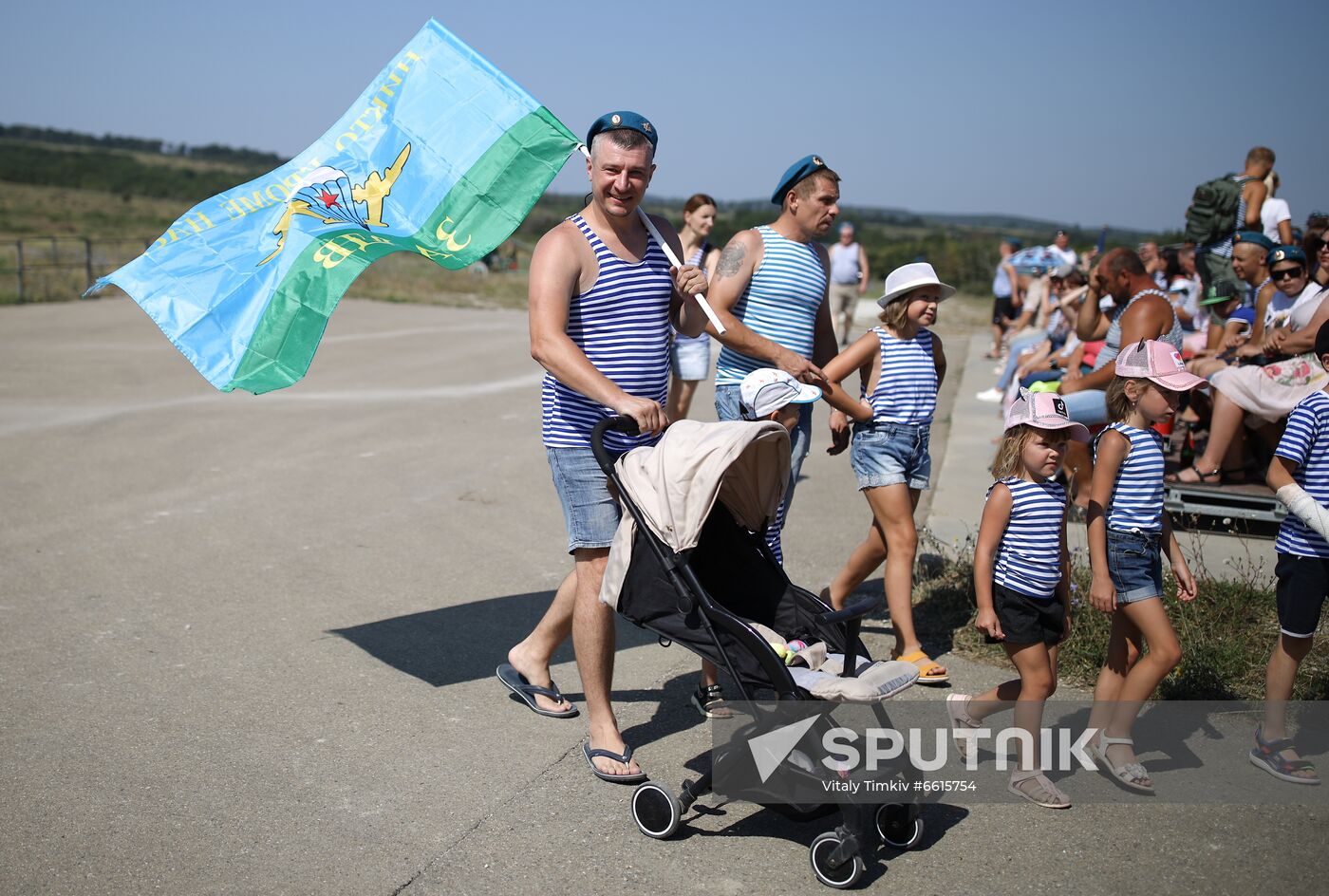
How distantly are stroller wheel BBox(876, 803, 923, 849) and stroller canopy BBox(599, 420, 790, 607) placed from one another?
111cm

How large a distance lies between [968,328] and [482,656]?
21.9 metres

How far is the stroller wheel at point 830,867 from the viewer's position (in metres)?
3.44

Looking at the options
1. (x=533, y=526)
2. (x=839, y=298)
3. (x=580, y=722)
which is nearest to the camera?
(x=580, y=722)

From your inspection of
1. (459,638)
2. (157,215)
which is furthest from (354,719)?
(157,215)

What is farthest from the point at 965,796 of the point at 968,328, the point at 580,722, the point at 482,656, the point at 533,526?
the point at 968,328

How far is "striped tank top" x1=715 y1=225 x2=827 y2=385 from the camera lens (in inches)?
204

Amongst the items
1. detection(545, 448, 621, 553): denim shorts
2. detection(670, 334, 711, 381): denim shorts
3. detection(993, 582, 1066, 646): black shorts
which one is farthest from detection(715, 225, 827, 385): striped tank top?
detection(670, 334, 711, 381): denim shorts

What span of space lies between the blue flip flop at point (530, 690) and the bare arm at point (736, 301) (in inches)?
67.7

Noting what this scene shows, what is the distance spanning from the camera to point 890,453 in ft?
17.1

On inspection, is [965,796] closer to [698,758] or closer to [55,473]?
[698,758]

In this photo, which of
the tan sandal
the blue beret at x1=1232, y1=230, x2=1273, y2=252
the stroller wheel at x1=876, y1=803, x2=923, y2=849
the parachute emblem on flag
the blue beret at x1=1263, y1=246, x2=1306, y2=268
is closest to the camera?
the stroller wheel at x1=876, y1=803, x2=923, y2=849

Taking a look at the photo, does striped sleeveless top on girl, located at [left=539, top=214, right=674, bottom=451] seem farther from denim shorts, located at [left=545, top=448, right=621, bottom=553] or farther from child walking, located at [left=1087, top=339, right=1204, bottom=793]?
child walking, located at [left=1087, top=339, right=1204, bottom=793]

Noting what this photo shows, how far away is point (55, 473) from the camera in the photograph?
27.9 ft

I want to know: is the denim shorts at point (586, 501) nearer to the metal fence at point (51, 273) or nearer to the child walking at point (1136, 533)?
the child walking at point (1136, 533)
